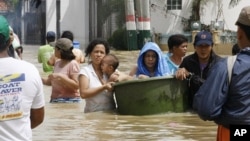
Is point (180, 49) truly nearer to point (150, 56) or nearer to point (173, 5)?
point (150, 56)

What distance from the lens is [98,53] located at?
336 inches

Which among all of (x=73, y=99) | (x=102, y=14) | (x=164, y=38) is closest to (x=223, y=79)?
(x=73, y=99)

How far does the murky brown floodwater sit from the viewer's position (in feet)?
28.2

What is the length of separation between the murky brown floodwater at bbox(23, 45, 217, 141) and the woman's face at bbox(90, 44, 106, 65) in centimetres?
82

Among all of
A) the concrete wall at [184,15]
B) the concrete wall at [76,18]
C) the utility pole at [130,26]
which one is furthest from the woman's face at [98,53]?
the concrete wall at [76,18]

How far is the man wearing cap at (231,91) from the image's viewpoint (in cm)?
399

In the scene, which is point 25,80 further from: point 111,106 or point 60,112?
point 60,112

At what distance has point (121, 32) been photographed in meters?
39.4

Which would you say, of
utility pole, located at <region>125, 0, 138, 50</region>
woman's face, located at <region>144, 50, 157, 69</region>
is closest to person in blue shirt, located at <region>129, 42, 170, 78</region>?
woman's face, located at <region>144, 50, 157, 69</region>

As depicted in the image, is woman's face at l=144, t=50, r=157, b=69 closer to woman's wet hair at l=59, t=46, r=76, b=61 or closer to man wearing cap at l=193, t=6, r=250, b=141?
woman's wet hair at l=59, t=46, r=76, b=61

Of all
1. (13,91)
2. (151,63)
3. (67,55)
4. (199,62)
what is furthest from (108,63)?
(13,91)

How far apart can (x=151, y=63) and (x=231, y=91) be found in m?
4.81

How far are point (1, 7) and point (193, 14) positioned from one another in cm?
2730

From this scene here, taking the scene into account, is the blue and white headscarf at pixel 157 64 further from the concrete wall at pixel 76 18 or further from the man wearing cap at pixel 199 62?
the concrete wall at pixel 76 18
